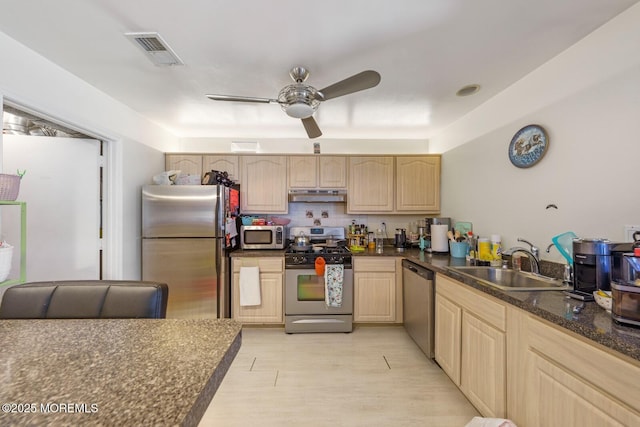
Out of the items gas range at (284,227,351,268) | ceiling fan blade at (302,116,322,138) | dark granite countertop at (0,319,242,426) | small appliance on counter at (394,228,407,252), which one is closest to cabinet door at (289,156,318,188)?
gas range at (284,227,351,268)

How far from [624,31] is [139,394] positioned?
2.59m

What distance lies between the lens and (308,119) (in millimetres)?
2150

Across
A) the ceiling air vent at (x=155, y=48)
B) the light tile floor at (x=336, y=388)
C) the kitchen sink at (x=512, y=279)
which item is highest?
the ceiling air vent at (x=155, y=48)

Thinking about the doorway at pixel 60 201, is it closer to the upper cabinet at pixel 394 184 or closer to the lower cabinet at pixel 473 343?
the upper cabinet at pixel 394 184

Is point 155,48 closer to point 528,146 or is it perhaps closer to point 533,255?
point 528,146

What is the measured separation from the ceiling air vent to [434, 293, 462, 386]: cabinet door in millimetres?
2588

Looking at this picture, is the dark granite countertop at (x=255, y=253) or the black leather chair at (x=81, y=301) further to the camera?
the dark granite countertop at (x=255, y=253)

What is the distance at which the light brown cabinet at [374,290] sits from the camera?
3.03 metres

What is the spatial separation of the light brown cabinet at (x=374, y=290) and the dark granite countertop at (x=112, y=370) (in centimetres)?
229

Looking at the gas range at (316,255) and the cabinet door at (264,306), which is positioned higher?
the gas range at (316,255)

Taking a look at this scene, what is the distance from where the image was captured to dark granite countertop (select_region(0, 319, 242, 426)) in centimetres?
49

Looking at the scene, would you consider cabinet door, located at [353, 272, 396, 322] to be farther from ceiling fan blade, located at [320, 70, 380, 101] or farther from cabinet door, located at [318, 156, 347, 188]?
ceiling fan blade, located at [320, 70, 380, 101]

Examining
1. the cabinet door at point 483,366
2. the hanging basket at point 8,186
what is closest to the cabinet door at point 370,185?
the cabinet door at point 483,366

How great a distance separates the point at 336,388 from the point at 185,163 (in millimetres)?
2972
